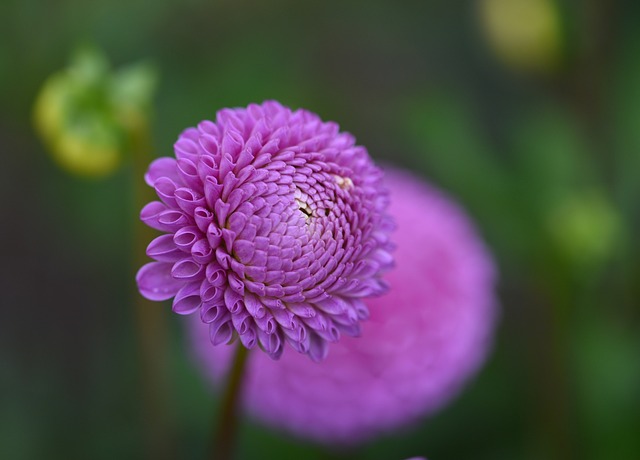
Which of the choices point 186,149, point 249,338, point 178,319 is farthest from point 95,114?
point 178,319

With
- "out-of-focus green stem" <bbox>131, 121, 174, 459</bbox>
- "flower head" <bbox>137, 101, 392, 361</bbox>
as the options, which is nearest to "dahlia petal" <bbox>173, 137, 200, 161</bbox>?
"flower head" <bbox>137, 101, 392, 361</bbox>

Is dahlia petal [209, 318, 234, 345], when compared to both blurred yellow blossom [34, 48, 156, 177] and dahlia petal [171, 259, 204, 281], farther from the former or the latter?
blurred yellow blossom [34, 48, 156, 177]

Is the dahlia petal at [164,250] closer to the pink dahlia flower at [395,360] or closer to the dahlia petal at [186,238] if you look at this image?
the dahlia petal at [186,238]

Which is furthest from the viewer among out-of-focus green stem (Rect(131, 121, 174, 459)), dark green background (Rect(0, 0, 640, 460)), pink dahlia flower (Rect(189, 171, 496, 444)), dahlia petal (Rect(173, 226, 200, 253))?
dark green background (Rect(0, 0, 640, 460))

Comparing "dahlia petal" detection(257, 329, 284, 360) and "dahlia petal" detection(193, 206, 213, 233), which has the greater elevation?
"dahlia petal" detection(193, 206, 213, 233)

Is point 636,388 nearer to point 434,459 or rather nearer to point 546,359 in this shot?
point 546,359

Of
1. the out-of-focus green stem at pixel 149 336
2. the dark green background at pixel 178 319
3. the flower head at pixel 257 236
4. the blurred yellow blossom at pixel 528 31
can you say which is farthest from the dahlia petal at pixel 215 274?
the blurred yellow blossom at pixel 528 31

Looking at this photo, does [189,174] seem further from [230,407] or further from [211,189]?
[230,407]
